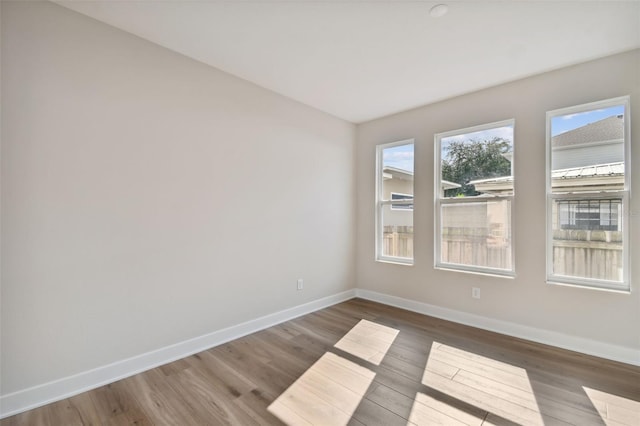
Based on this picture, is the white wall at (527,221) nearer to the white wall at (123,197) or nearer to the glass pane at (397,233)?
the glass pane at (397,233)

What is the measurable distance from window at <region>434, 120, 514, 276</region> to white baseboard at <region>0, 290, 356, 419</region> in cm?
235

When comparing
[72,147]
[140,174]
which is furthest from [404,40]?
[72,147]

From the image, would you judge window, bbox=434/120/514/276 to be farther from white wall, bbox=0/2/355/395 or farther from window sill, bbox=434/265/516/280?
white wall, bbox=0/2/355/395

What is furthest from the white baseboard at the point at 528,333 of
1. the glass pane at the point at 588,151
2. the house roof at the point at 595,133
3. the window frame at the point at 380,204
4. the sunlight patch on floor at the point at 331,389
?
the house roof at the point at 595,133

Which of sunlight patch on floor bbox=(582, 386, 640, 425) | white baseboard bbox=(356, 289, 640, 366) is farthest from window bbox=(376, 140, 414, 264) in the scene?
sunlight patch on floor bbox=(582, 386, 640, 425)

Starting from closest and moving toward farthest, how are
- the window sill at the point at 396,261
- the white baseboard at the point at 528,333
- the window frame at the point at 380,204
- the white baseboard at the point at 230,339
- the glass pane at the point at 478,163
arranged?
the white baseboard at the point at 230,339 → the white baseboard at the point at 528,333 → the glass pane at the point at 478,163 → the window sill at the point at 396,261 → the window frame at the point at 380,204

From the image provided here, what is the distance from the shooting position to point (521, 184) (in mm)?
3035

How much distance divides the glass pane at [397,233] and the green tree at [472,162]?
2.23 ft

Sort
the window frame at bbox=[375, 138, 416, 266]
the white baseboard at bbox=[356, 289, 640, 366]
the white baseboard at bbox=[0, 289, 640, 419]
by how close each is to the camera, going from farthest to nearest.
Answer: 1. the window frame at bbox=[375, 138, 416, 266]
2. the white baseboard at bbox=[356, 289, 640, 366]
3. the white baseboard at bbox=[0, 289, 640, 419]

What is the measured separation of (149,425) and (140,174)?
5.90ft

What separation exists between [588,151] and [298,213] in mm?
3089

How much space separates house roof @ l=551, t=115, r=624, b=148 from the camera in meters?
2.62

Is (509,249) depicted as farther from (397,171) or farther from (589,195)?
(397,171)

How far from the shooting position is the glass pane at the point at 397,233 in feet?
13.1
